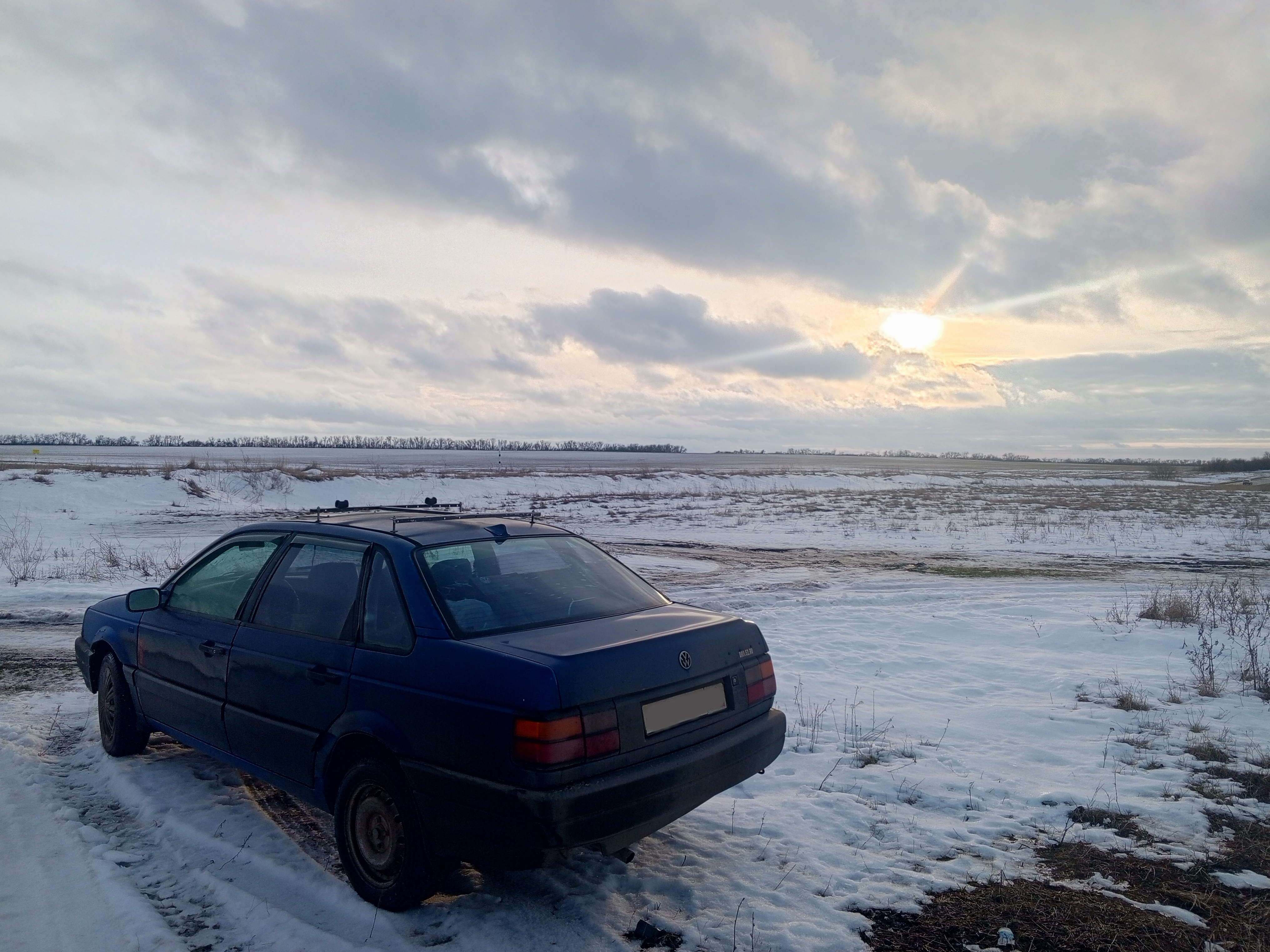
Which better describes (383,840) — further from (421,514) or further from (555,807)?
(421,514)

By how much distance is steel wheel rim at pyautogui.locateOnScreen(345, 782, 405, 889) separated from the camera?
10.8ft

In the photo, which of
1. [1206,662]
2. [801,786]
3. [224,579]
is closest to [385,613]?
[224,579]

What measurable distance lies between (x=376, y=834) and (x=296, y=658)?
95 cm

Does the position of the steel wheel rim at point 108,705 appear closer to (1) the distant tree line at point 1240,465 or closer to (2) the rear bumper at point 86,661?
(2) the rear bumper at point 86,661

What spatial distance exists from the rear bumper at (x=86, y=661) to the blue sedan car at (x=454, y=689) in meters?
1.15

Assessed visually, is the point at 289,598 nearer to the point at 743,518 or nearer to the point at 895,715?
the point at 895,715

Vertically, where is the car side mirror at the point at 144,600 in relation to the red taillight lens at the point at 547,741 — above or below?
above

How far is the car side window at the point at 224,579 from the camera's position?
438 cm

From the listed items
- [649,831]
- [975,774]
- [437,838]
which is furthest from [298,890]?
[975,774]

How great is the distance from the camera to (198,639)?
4438 millimetres

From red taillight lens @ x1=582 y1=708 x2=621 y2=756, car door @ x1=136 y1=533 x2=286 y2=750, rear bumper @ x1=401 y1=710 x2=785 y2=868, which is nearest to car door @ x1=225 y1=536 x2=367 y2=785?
car door @ x1=136 y1=533 x2=286 y2=750

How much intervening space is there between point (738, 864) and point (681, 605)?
1345 mm

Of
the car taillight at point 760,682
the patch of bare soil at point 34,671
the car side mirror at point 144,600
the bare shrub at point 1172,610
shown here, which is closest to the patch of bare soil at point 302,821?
the car side mirror at point 144,600

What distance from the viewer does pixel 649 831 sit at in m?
3.19
